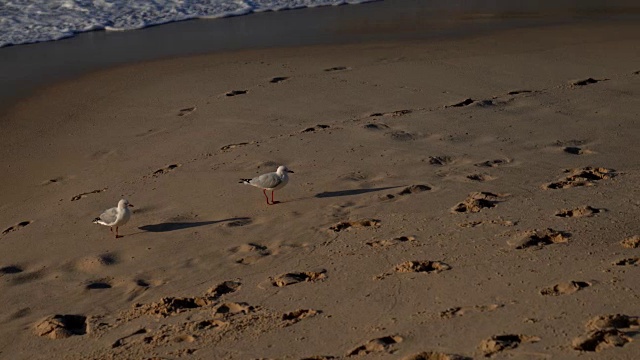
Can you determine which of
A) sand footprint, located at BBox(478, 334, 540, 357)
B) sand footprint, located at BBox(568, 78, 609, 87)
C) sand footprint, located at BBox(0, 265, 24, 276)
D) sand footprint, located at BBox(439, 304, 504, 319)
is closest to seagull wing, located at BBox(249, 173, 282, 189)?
sand footprint, located at BBox(0, 265, 24, 276)

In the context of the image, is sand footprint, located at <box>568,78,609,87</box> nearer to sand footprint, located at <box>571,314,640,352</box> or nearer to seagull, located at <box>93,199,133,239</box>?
seagull, located at <box>93,199,133,239</box>

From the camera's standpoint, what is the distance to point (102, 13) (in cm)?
1745

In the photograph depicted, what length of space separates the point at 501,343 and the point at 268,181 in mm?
3384

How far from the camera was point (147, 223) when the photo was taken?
7.70 metres

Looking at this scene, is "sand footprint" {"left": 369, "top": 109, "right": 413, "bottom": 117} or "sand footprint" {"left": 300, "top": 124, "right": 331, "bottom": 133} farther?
"sand footprint" {"left": 369, "top": 109, "right": 413, "bottom": 117}

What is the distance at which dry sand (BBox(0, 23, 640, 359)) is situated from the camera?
17.8 feet

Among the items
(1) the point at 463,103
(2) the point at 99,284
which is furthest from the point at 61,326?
(1) the point at 463,103

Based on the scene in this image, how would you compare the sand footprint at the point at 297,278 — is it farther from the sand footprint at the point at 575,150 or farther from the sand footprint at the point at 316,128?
the sand footprint at the point at 316,128

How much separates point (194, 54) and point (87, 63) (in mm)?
1670

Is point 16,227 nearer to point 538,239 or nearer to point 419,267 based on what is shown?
point 419,267

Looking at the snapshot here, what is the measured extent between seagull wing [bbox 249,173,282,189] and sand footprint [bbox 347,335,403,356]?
9.49 ft

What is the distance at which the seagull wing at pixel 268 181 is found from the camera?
308 inches

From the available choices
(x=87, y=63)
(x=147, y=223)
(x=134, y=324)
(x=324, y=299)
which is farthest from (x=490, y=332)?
(x=87, y=63)

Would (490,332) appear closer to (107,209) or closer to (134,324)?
(134,324)
